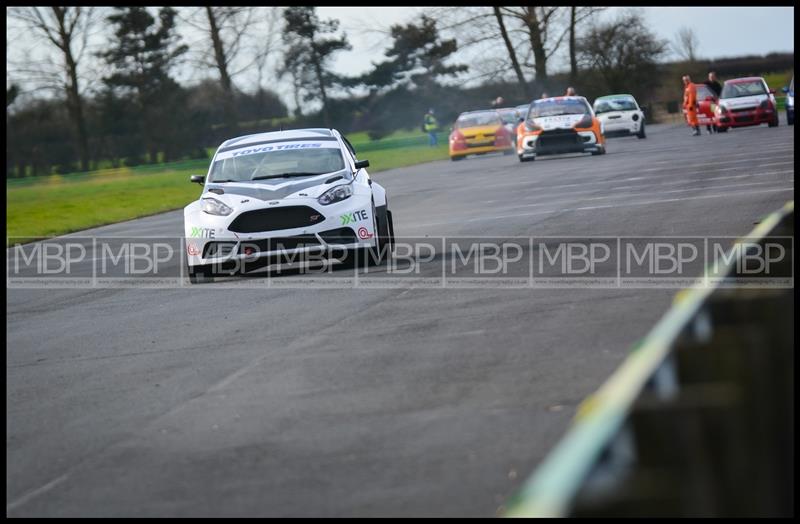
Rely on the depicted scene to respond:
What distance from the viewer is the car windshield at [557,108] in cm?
3612

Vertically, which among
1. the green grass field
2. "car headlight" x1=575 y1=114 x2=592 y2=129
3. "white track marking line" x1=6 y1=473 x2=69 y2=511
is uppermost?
"car headlight" x1=575 y1=114 x2=592 y2=129

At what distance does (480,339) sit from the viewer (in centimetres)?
905

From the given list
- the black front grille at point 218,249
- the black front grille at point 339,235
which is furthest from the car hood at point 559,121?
the black front grille at point 218,249

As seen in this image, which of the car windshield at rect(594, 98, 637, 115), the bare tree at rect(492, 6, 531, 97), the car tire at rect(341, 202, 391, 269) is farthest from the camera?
the bare tree at rect(492, 6, 531, 97)

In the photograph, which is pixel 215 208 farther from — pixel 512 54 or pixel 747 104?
pixel 512 54

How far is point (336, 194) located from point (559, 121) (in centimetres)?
2268

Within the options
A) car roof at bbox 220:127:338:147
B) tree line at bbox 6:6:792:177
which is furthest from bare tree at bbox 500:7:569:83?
car roof at bbox 220:127:338:147

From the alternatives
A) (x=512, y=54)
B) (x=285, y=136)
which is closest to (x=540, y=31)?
(x=512, y=54)

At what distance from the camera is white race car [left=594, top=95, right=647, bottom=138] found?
47688 mm

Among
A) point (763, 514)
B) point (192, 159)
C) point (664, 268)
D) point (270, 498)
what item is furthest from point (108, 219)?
point (192, 159)

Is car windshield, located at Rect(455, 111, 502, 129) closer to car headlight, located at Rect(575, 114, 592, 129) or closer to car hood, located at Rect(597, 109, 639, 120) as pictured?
car hood, located at Rect(597, 109, 639, 120)

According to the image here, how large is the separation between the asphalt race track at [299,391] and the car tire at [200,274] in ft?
0.91

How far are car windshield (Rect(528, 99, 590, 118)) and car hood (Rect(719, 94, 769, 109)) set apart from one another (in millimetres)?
8301

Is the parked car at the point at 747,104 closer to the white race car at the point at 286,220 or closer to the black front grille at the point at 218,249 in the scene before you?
the white race car at the point at 286,220
